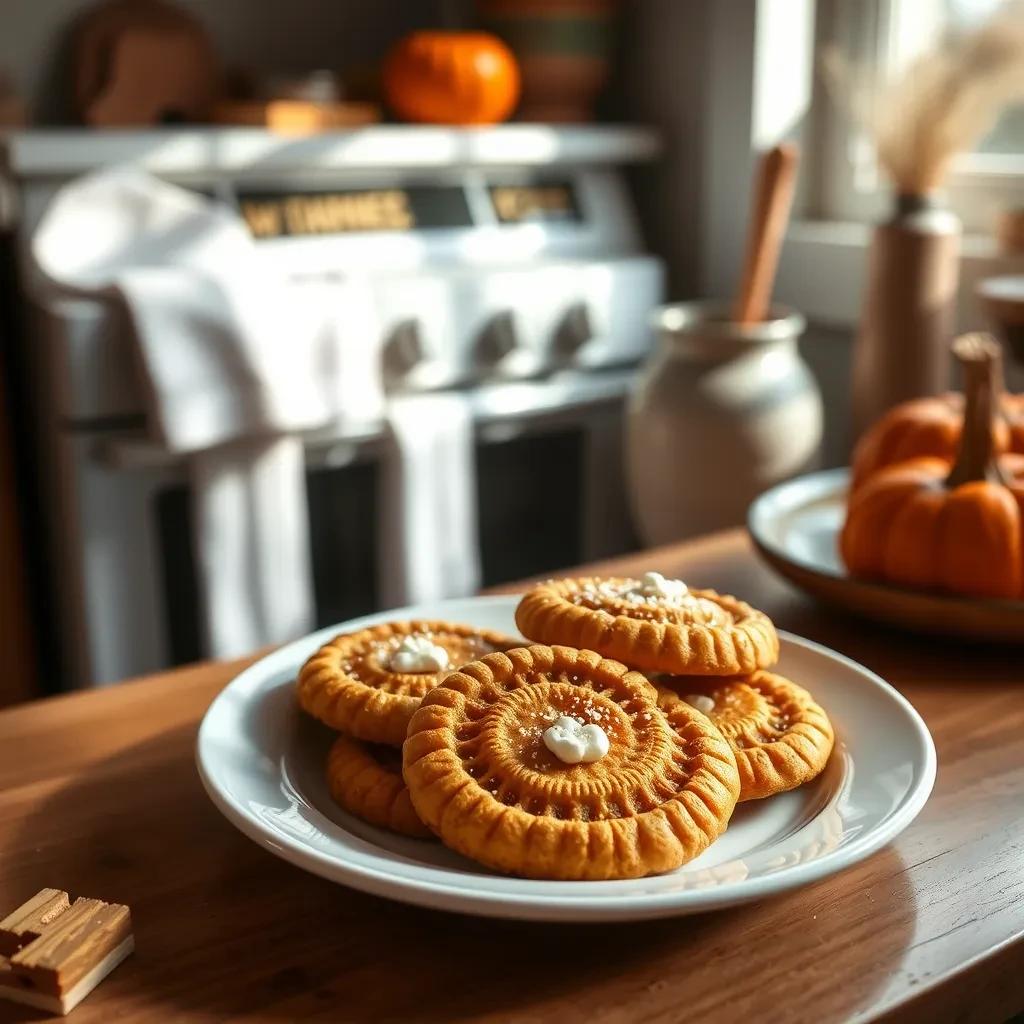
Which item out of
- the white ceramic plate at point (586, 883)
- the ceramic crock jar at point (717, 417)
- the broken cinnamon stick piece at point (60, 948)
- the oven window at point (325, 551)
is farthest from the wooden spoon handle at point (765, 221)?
the broken cinnamon stick piece at point (60, 948)

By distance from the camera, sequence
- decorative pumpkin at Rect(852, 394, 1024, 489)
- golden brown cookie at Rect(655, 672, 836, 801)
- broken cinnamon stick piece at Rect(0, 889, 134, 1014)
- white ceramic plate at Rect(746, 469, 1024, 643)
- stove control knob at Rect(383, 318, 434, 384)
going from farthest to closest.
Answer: stove control knob at Rect(383, 318, 434, 384) < decorative pumpkin at Rect(852, 394, 1024, 489) < white ceramic plate at Rect(746, 469, 1024, 643) < golden brown cookie at Rect(655, 672, 836, 801) < broken cinnamon stick piece at Rect(0, 889, 134, 1014)

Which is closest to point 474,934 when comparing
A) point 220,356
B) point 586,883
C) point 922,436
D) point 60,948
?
point 586,883

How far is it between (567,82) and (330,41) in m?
0.41

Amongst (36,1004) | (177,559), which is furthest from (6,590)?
(36,1004)

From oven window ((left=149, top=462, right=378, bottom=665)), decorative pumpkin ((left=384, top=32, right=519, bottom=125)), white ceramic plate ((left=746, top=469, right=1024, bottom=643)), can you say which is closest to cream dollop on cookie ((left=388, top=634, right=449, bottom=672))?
white ceramic plate ((left=746, top=469, right=1024, bottom=643))

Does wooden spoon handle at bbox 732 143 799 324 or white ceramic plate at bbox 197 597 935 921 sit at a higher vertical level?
wooden spoon handle at bbox 732 143 799 324

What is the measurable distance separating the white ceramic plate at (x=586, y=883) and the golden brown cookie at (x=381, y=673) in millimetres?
37

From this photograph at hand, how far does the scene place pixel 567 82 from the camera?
1874 millimetres

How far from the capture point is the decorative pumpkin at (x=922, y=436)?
104 cm

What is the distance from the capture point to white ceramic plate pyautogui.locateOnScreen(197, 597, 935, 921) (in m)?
0.49

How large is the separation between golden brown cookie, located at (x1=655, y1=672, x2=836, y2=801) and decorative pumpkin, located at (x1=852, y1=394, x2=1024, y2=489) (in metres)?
0.43

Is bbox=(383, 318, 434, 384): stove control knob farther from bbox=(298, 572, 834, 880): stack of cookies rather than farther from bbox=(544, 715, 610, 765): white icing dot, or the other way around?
bbox=(544, 715, 610, 765): white icing dot

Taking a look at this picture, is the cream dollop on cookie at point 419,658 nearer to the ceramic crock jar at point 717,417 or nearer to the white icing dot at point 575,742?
the white icing dot at point 575,742

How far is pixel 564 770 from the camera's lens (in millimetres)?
540
